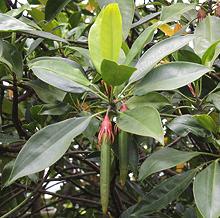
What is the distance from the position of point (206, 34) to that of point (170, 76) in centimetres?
25

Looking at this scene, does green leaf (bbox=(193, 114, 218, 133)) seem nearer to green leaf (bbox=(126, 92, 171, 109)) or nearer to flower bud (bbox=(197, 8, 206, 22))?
green leaf (bbox=(126, 92, 171, 109))

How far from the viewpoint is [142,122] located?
0.63 meters

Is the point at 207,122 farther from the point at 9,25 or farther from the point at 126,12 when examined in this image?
the point at 9,25

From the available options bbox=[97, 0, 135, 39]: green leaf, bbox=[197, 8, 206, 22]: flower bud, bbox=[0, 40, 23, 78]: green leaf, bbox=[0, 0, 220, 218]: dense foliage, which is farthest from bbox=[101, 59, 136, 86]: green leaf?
bbox=[197, 8, 206, 22]: flower bud

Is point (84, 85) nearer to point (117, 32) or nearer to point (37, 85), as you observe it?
point (117, 32)

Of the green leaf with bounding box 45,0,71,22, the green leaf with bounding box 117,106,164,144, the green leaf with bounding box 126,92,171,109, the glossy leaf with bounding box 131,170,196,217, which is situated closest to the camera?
the green leaf with bounding box 117,106,164,144

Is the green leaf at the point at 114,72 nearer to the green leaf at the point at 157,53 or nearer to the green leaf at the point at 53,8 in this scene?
the green leaf at the point at 157,53

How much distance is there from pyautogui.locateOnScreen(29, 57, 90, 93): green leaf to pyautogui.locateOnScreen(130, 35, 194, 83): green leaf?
9 cm

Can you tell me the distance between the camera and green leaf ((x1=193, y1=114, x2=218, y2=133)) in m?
0.76

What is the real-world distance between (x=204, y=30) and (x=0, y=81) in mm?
463

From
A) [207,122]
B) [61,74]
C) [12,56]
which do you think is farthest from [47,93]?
[207,122]

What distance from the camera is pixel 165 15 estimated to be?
88 centimetres

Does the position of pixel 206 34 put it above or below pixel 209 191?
above

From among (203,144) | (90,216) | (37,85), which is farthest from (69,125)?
(90,216)
